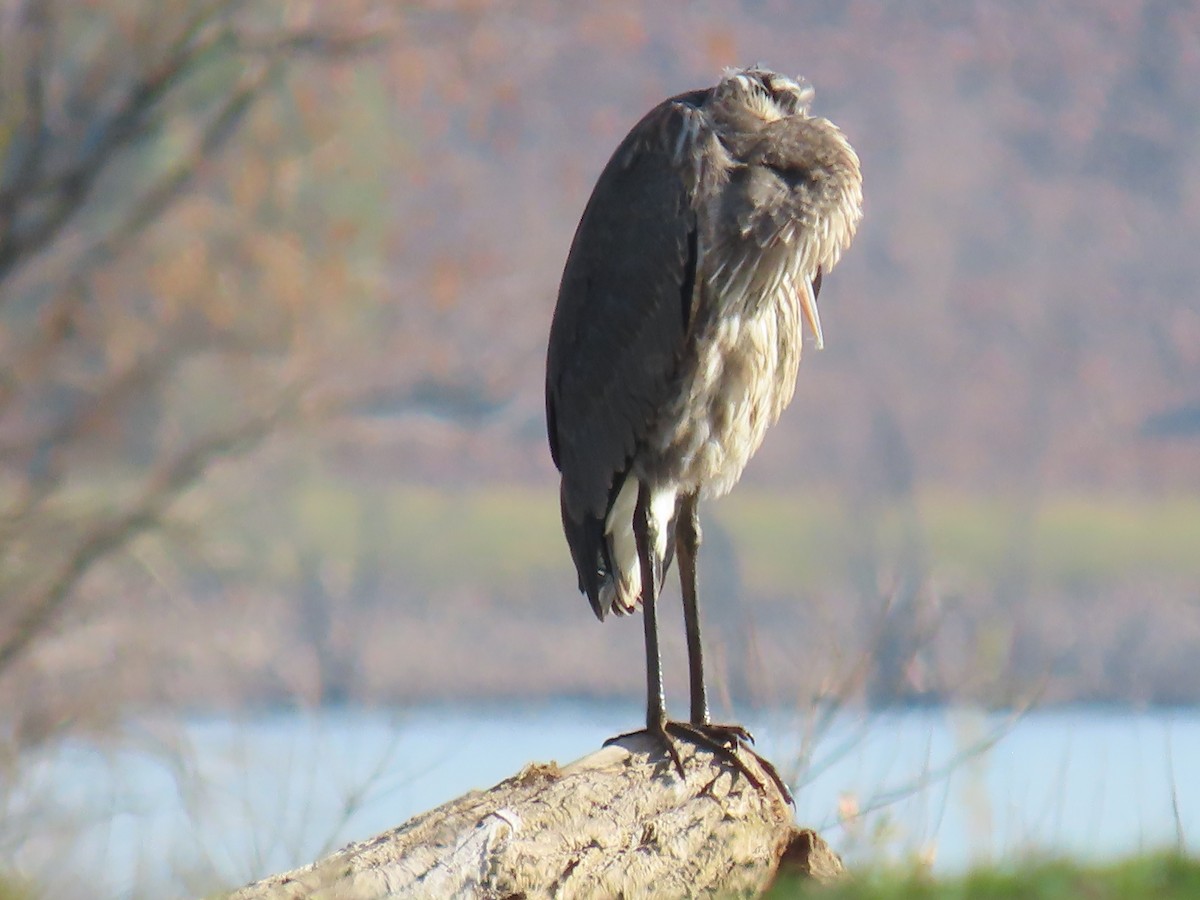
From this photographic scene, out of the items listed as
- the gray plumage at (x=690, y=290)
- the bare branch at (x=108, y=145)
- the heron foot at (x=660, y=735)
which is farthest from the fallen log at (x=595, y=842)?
the bare branch at (x=108, y=145)

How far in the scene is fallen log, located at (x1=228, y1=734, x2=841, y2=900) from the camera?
111 inches

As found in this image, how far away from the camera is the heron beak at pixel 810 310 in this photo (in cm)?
397

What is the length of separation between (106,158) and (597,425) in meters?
4.86

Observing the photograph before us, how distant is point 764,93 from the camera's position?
3830mm

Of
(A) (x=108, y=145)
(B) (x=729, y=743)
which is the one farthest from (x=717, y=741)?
(A) (x=108, y=145)

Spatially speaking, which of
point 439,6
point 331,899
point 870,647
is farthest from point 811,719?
point 439,6

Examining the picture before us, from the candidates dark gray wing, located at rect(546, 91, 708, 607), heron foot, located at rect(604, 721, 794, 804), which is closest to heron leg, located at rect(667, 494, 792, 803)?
heron foot, located at rect(604, 721, 794, 804)

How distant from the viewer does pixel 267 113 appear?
9.46 metres

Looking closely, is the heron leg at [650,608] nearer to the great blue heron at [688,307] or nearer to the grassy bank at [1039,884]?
the great blue heron at [688,307]

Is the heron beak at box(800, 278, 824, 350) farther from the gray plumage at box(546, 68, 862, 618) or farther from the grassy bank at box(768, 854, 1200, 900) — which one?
the grassy bank at box(768, 854, 1200, 900)

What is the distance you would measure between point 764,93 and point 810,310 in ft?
1.84

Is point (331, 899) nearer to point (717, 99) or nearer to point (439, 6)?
point (717, 99)

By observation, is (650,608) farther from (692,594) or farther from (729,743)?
(729,743)

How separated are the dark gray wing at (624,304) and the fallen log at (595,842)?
731 mm
